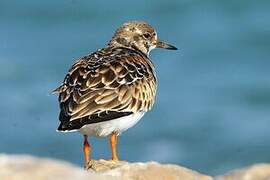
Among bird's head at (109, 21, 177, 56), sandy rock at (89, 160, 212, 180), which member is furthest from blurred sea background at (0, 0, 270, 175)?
sandy rock at (89, 160, 212, 180)

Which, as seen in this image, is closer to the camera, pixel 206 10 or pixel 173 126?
pixel 173 126

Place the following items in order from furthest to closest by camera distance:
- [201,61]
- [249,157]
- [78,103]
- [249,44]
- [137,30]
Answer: [249,44] < [201,61] < [249,157] < [137,30] < [78,103]

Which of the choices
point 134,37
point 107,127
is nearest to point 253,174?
point 107,127

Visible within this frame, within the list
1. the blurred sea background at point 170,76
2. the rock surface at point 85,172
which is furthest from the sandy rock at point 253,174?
the blurred sea background at point 170,76

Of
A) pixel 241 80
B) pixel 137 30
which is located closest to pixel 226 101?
pixel 241 80

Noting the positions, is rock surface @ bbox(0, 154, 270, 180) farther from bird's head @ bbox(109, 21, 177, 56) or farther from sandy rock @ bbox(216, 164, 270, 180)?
bird's head @ bbox(109, 21, 177, 56)

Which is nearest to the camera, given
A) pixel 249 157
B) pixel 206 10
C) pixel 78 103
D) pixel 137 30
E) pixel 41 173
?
pixel 41 173

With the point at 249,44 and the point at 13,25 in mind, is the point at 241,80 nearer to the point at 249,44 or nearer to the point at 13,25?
the point at 249,44
